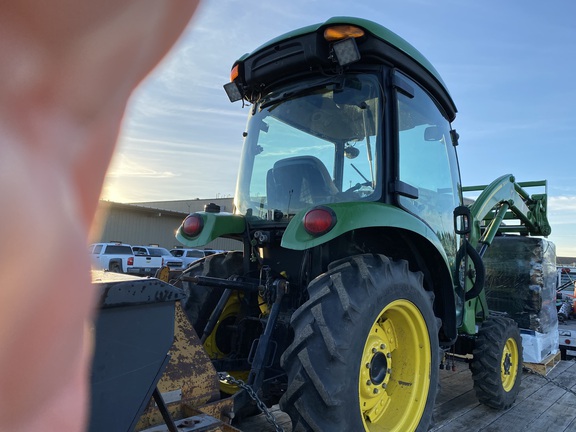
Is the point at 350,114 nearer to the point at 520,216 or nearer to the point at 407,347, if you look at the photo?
the point at 407,347

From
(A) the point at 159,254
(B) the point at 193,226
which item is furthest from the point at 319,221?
(A) the point at 159,254

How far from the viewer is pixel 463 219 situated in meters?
4.02

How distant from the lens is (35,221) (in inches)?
26.1

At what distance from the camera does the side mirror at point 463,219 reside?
156 inches

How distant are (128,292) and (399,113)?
2.62 metres

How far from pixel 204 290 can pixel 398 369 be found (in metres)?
1.64

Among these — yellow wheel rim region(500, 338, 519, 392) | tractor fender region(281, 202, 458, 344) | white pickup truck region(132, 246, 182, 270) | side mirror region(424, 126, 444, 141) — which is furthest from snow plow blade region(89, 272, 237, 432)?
white pickup truck region(132, 246, 182, 270)

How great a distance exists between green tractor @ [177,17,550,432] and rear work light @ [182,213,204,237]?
12 millimetres

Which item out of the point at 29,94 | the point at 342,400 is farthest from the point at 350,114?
the point at 29,94

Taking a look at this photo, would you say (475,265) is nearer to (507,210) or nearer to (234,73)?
(507,210)

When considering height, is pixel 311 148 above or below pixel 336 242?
above

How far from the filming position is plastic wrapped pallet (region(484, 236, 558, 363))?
5.86m

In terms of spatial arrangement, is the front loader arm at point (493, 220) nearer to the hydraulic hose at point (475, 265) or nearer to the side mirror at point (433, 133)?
the hydraulic hose at point (475, 265)

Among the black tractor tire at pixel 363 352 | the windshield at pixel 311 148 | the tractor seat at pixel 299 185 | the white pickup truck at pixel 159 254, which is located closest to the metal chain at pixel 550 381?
the black tractor tire at pixel 363 352
